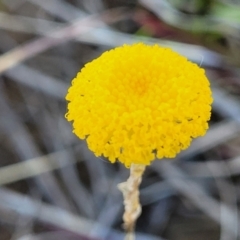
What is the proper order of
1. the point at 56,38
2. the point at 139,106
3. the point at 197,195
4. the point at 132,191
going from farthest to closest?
the point at 56,38 → the point at 197,195 → the point at 132,191 → the point at 139,106

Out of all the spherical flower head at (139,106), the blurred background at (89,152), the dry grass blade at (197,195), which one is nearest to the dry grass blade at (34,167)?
the blurred background at (89,152)

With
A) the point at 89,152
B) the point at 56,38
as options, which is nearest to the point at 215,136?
the point at 89,152

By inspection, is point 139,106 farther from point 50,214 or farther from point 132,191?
point 50,214

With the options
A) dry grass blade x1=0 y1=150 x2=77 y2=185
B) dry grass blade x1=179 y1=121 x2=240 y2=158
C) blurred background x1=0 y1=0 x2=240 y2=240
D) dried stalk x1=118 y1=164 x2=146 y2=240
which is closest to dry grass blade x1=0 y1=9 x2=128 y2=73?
blurred background x1=0 y1=0 x2=240 y2=240

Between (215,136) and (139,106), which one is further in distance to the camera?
(215,136)

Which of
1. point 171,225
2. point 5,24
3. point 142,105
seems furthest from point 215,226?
point 5,24

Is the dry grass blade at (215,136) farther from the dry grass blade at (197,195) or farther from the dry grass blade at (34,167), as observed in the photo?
the dry grass blade at (34,167)
